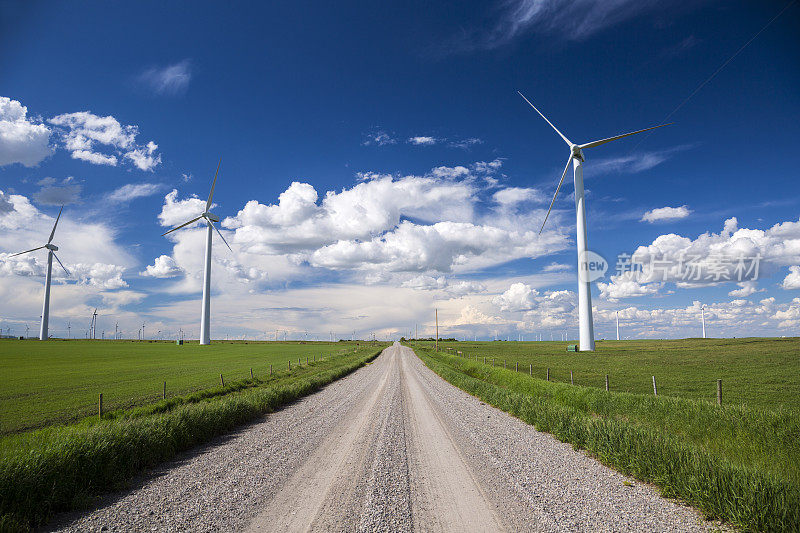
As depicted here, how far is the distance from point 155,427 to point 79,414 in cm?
1348

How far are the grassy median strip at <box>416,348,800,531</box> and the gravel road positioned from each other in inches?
21.7

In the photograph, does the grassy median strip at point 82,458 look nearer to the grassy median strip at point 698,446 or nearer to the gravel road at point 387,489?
the gravel road at point 387,489

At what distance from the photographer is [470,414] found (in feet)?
63.3

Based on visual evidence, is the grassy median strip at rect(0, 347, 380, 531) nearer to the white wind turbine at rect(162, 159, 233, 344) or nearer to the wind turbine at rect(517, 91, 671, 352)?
the wind turbine at rect(517, 91, 671, 352)

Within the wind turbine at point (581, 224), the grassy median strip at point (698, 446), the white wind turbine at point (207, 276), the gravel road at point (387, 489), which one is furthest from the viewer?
the white wind turbine at point (207, 276)

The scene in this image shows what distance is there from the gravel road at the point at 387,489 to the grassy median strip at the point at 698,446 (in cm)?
55

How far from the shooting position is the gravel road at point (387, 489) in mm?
7520

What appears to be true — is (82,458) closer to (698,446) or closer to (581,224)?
(698,446)

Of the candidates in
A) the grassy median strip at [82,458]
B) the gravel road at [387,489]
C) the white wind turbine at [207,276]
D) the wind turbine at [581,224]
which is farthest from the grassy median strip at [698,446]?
the white wind turbine at [207,276]

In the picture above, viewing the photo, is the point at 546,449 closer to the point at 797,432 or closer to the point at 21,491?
the point at 797,432

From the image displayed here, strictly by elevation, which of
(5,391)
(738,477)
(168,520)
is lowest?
(5,391)

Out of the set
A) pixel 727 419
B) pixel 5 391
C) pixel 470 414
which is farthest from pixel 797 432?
pixel 5 391

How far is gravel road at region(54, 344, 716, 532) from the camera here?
7.52 metres

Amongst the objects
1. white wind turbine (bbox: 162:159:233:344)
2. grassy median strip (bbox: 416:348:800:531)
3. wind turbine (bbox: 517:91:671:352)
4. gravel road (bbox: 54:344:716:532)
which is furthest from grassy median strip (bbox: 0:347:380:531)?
white wind turbine (bbox: 162:159:233:344)
